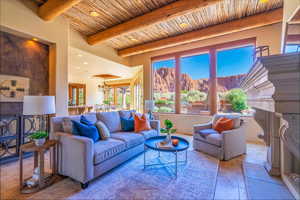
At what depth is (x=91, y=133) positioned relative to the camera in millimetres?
2180

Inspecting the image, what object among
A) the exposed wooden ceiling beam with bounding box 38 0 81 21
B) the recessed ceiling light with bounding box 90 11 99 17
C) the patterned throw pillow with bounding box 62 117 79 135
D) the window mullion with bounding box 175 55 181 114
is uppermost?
the recessed ceiling light with bounding box 90 11 99 17

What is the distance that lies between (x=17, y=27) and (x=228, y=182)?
4.28 m

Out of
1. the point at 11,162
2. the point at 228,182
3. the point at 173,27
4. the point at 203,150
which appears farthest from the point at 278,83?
the point at 11,162

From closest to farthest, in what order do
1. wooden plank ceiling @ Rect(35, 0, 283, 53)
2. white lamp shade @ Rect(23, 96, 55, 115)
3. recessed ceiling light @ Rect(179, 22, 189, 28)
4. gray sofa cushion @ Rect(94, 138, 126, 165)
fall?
white lamp shade @ Rect(23, 96, 55, 115) < gray sofa cushion @ Rect(94, 138, 126, 165) < wooden plank ceiling @ Rect(35, 0, 283, 53) < recessed ceiling light @ Rect(179, 22, 189, 28)

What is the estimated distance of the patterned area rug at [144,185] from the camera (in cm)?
165

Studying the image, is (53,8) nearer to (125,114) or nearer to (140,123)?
(125,114)

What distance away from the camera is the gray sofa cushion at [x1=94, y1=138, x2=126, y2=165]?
6.26ft

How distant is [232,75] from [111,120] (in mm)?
3725

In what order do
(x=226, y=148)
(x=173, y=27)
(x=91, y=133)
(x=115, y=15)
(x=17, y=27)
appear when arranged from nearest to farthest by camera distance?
1. (x=91, y=133)
2. (x=17, y=27)
3. (x=226, y=148)
4. (x=115, y=15)
5. (x=173, y=27)

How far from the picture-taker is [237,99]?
4074mm

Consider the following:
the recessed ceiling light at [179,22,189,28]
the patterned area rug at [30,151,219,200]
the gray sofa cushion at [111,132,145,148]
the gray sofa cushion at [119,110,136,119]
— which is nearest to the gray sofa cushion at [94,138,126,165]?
the gray sofa cushion at [111,132,145,148]

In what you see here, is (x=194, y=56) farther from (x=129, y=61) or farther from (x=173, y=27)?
(x=129, y=61)

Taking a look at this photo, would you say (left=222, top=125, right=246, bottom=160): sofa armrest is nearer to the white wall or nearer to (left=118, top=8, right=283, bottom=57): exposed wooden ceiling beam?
(left=118, top=8, right=283, bottom=57): exposed wooden ceiling beam

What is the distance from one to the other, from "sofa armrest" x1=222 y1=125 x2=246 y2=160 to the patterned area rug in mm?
463
